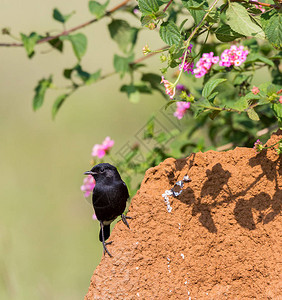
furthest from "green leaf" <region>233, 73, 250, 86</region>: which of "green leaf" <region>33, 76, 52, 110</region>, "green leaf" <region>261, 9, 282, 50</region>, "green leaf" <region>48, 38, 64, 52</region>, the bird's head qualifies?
"green leaf" <region>33, 76, 52, 110</region>

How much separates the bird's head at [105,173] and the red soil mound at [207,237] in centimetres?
74

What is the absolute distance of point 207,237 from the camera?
126 inches

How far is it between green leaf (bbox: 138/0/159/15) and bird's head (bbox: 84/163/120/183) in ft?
4.46

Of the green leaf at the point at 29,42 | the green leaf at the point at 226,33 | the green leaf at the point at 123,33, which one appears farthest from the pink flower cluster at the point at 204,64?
the green leaf at the point at 29,42

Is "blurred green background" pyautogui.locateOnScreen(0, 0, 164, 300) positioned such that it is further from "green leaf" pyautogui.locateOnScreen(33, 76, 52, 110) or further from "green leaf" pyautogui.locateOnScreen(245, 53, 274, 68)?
"green leaf" pyautogui.locateOnScreen(245, 53, 274, 68)

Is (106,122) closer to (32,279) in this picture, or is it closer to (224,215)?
(32,279)

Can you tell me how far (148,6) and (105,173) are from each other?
1.42 metres

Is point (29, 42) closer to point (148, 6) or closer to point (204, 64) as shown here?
point (204, 64)

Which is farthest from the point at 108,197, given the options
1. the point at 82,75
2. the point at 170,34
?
the point at 82,75

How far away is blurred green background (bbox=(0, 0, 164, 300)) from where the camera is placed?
7.08 m

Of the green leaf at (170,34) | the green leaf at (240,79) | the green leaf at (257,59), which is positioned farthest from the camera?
the green leaf at (240,79)

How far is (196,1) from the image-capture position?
332cm

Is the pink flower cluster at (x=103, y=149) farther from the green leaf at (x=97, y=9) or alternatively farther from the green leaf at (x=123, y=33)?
the green leaf at (x=97, y=9)

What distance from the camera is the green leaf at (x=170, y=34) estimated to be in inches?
120
